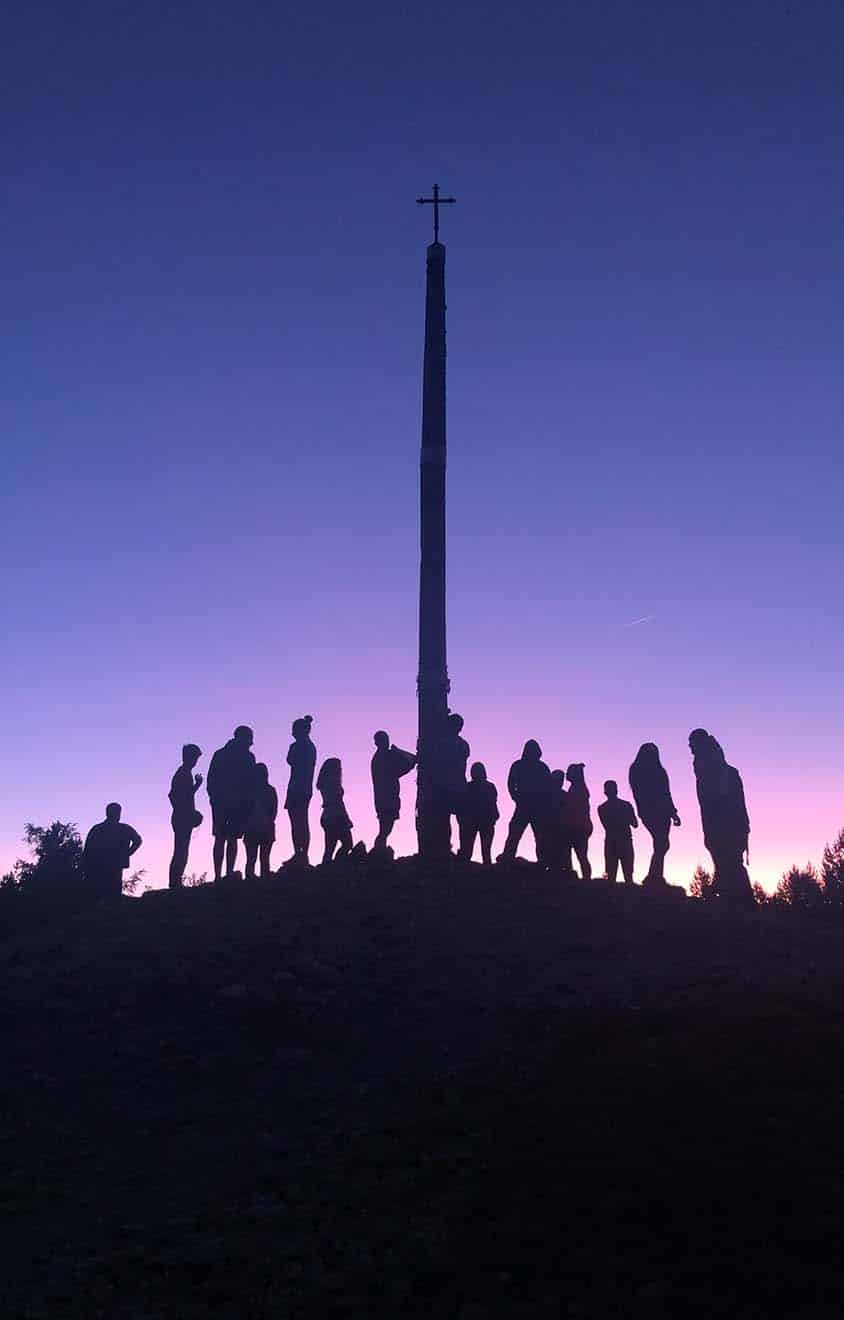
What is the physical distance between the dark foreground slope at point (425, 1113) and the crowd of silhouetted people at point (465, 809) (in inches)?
64.3

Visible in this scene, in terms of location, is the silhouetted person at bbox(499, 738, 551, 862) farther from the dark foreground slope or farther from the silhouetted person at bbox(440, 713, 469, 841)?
the dark foreground slope

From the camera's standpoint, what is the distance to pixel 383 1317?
6035mm

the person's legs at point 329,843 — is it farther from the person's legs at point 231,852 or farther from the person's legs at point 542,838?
the person's legs at point 542,838

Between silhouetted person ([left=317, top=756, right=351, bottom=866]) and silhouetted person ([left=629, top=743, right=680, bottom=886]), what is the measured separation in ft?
14.8

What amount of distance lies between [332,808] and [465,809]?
82.5 inches

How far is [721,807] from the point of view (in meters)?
16.9

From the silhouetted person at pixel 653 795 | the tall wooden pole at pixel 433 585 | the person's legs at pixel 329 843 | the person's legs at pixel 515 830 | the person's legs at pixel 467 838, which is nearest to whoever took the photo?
the silhouetted person at pixel 653 795

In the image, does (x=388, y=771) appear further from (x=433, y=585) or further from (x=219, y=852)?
(x=433, y=585)

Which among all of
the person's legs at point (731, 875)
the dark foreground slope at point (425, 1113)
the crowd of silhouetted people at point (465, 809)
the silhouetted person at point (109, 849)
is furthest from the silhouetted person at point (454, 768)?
the silhouetted person at point (109, 849)

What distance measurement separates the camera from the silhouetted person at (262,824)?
17.5m

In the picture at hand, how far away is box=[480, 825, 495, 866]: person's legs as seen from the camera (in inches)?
711

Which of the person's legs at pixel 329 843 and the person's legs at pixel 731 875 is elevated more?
the person's legs at pixel 329 843

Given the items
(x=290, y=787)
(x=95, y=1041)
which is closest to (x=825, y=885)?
(x=290, y=787)

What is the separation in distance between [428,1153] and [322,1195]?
0.92m
